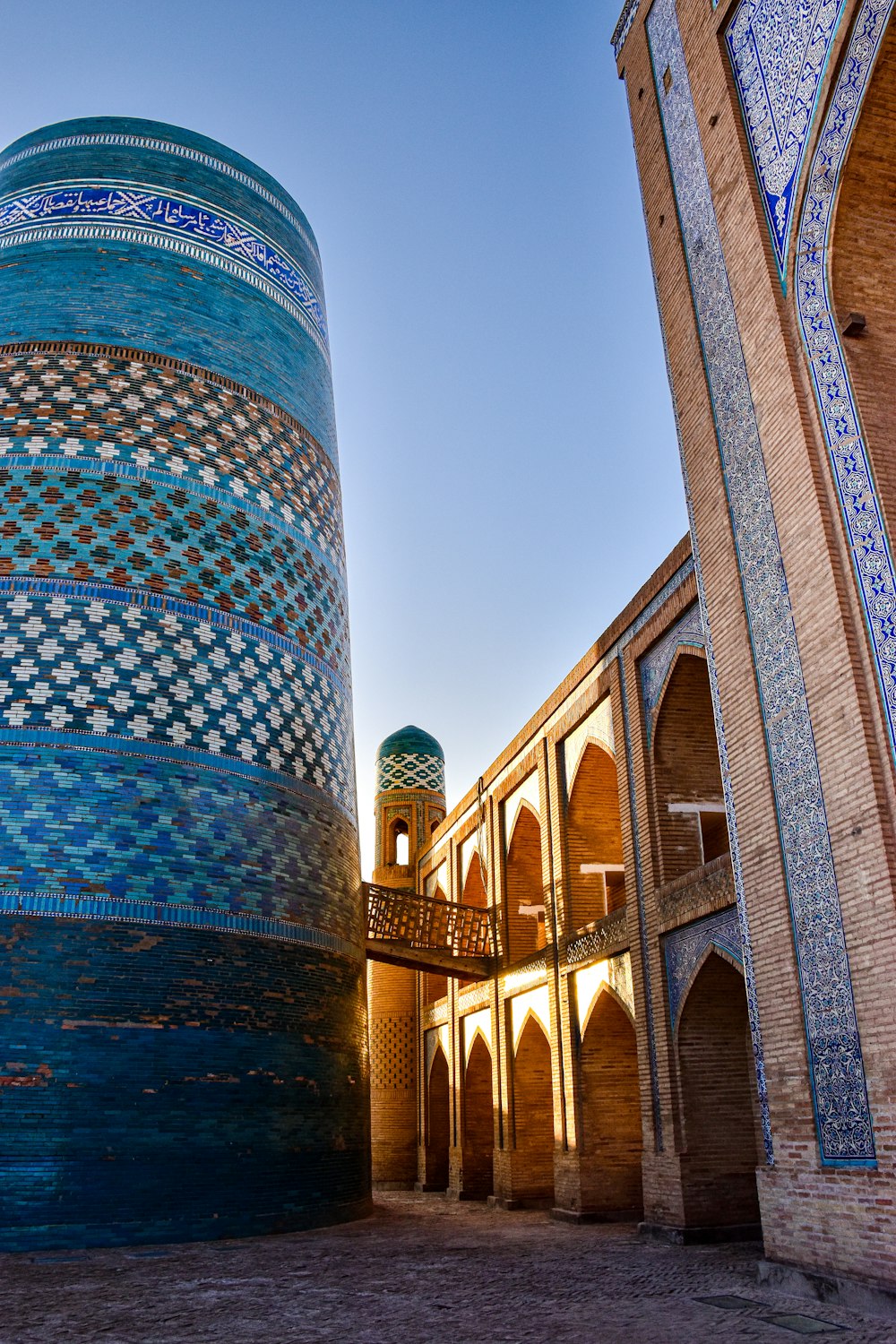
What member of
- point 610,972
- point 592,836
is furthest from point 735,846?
point 592,836

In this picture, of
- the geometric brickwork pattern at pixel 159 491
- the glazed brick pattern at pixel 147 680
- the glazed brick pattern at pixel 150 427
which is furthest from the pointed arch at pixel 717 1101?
the glazed brick pattern at pixel 150 427

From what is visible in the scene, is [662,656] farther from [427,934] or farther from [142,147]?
[142,147]

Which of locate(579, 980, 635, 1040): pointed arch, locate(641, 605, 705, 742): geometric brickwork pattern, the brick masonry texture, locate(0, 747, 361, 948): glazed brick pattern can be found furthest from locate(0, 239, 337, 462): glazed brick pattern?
locate(579, 980, 635, 1040): pointed arch

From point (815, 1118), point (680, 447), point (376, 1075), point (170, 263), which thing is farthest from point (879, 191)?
point (376, 1075)

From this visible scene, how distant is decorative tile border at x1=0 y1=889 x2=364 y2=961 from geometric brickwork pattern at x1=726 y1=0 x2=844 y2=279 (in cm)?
555

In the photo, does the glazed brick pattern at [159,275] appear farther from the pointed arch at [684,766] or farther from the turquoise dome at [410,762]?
the turquoise dome at [410,762]

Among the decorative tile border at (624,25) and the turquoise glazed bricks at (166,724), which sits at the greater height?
the decorative tile border at (624,25)

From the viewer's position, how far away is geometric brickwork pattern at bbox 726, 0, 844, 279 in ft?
19.0

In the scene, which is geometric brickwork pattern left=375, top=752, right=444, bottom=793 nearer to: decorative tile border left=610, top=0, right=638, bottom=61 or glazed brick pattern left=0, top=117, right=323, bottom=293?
glazed brick pattern left=0, top=117, right=323, bottom=293

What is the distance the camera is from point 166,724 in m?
7.95

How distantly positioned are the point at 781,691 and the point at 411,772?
45.0ft

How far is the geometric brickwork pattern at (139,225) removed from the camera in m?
10.1

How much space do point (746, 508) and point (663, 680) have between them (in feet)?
7.95

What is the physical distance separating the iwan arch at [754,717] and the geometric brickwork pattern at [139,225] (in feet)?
14.1
